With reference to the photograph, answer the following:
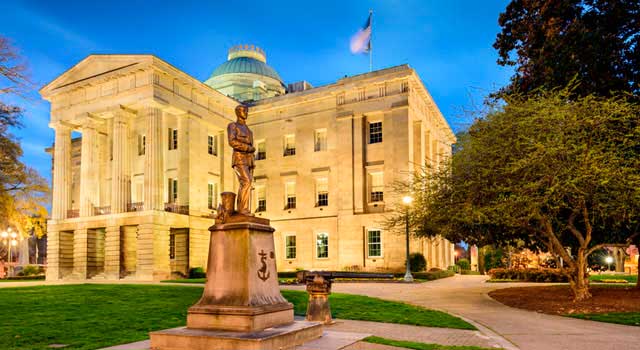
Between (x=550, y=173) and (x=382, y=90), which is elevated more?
(x=382, y=90)

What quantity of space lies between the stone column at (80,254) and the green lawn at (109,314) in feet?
67.2

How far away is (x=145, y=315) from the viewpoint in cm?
1389

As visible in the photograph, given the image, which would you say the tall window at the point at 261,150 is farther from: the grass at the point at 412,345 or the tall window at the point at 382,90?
the grass at the point at 412,345

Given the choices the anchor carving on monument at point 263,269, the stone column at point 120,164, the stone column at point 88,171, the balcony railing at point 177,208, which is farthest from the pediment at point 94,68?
the anchor carving on monument at point 263,269

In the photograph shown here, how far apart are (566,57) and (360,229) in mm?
22129

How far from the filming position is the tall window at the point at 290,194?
143 feet

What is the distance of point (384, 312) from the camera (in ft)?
47.5

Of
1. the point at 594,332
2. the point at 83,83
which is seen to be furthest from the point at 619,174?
the point at 83,83

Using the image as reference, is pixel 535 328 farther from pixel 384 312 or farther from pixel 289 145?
pixel 289 145

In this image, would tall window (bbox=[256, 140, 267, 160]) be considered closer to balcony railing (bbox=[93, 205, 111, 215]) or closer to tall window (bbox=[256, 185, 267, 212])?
tall window (bbox=[256, 185, 267, 212])

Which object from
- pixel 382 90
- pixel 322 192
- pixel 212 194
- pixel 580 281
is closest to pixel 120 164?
pixel 212 194

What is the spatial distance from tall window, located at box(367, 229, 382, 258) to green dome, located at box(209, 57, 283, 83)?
27.4 metres

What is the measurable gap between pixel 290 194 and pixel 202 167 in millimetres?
7758

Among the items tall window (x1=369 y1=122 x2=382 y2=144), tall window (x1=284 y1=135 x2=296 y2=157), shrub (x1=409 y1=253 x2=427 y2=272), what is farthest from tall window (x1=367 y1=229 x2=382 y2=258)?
tall window (x1=284 y1=135 x2=296 y2=157)
